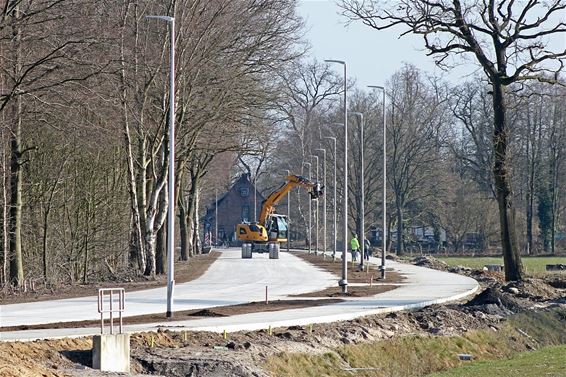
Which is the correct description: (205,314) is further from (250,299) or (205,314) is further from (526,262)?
(526,262)

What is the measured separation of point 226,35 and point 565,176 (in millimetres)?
57070

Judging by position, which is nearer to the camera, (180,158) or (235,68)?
(235,68)

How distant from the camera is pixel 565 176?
101875mm

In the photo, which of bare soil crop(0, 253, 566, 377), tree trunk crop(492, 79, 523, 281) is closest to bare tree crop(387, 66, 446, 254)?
tree trunk crop(492, 79, 523, 281)

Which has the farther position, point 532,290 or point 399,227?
point 399,227

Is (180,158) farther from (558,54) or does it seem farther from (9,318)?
(9,318)

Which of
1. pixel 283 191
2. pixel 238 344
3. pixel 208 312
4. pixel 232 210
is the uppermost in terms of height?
pixel 232 210

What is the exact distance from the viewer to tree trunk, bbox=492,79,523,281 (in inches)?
1682

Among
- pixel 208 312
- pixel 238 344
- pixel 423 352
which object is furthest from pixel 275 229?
pixel 238 344

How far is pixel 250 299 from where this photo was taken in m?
39.0

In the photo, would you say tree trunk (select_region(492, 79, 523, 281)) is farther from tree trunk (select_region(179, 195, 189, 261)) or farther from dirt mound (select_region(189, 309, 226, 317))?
tree trunk (select_region(179, 195, 189, 261))

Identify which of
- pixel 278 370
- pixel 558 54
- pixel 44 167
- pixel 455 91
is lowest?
pixel 278 370

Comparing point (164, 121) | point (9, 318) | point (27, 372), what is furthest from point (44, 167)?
point (27, 372)

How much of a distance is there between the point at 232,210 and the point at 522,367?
116 metres
